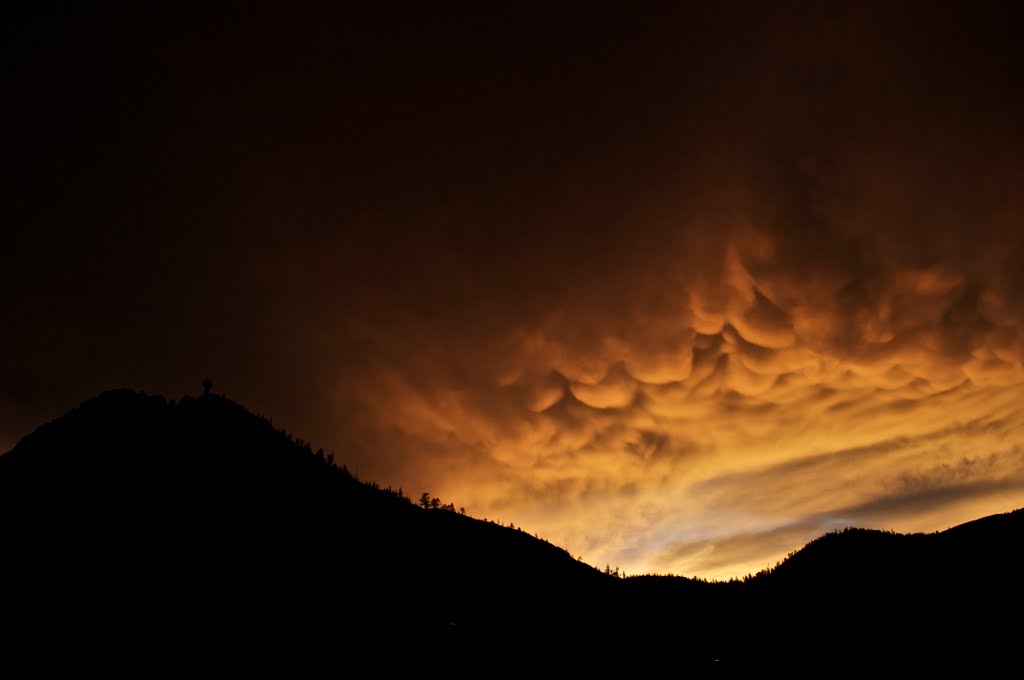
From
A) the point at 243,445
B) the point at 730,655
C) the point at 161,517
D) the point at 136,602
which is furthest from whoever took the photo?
the point at 730,655

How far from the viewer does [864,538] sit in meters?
71.6

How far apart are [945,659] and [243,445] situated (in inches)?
2253

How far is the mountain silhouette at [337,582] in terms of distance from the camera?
2678cm

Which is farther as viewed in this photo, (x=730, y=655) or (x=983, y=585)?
(x=730, y=655)

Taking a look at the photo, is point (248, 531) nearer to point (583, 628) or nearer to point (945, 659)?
point (583, 628)

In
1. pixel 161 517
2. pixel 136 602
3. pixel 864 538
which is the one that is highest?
pixel 864 538

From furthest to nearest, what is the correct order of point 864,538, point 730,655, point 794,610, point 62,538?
point 864,538 → point 794,610 → point 730,655 → point 62,538

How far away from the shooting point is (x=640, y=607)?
68.3 m

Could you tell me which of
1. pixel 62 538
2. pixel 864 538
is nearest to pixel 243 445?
pixel 62 538

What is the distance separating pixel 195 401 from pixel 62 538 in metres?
14.3

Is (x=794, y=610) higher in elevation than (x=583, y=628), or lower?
higher

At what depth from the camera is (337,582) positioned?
36.0 m

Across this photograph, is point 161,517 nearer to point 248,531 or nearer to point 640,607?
point 248,531

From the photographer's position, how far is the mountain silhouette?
1054 inches
